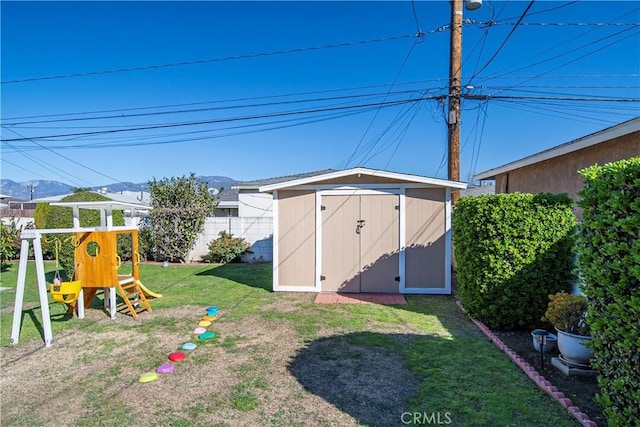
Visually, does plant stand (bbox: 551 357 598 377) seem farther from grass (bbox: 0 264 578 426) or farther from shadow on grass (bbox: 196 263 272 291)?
shadow on grass (bbox: 196 263 272 291)

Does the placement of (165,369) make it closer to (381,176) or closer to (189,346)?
(189,346)

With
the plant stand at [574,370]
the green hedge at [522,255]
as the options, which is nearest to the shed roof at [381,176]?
the green hedge at [522,255]

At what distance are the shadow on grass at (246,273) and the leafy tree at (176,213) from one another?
1.61m

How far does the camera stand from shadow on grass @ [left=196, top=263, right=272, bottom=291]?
8133mm

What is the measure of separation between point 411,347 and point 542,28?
8.15 meters

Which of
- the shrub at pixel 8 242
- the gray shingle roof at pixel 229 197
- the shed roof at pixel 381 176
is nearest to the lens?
the shed roof at pixel 381 176

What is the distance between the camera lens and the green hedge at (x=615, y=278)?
1.88 meters

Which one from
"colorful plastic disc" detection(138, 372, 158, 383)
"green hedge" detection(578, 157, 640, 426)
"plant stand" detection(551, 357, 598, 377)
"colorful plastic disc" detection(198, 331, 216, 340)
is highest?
"green hedge" detection(578, 157, 640, 426)

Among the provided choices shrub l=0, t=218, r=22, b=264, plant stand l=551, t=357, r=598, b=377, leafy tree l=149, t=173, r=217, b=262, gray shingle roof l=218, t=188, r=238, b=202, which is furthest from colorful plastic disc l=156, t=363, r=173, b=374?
gray shingle roof l=218, t=188, r=238, b=202

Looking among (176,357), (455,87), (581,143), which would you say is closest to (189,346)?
(176,357)

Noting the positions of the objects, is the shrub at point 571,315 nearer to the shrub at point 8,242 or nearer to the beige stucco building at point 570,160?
the beige stucco building at point 570,160

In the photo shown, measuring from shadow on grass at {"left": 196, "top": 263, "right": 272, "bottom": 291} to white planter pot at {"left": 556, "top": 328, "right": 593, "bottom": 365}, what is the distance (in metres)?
5.32

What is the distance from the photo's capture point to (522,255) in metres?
4.47

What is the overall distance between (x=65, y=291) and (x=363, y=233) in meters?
4.93
